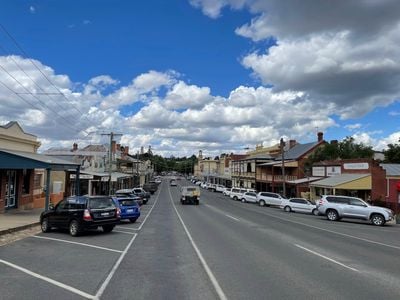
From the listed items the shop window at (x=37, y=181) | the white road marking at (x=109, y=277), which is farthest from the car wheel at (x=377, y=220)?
the shop window at (x=37, y=181)

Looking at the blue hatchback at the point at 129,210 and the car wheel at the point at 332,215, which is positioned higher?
the blue hatchback at the point at 129,210

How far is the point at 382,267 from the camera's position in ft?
38.4

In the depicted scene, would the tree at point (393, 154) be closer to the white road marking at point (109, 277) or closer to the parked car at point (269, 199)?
the parked car at point (269, 199)

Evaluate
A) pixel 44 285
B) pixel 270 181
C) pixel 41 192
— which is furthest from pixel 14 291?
pixel 270 181

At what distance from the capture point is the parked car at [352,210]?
30734 millimetres

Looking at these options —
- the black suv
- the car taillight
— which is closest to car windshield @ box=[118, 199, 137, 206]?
the black suv

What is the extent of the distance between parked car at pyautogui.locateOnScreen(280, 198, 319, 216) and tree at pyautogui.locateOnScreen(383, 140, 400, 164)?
85.7 ft

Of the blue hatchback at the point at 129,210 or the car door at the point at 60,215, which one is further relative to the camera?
the blue hatchback at the point at 129,210

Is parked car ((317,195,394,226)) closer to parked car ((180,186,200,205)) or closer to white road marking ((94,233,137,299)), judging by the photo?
parked car ((180,186,200,205))

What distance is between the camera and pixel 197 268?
11.0 meters

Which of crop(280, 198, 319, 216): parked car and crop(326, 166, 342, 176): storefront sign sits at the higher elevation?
crop(326, 166, 342, 176): storefront sign

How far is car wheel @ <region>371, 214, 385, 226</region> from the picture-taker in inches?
1207

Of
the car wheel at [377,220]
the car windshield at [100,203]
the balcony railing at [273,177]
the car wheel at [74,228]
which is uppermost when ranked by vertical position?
the balcony railing at [273,177]

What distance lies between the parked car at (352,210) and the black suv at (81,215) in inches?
750
